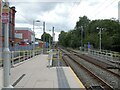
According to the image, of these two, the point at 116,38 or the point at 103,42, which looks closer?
the point at 103,42

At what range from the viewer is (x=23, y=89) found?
9.99 meters

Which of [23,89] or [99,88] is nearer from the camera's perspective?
[23,89]

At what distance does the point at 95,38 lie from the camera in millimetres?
74812

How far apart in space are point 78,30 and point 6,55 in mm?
130433

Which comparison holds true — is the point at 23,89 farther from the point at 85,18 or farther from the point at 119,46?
the point at 85,18

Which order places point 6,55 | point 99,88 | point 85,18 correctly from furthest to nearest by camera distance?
point 85,18, point 99,88, point 6,55

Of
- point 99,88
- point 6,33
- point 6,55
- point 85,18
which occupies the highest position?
point 85,18

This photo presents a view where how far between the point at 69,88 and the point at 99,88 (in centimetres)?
295

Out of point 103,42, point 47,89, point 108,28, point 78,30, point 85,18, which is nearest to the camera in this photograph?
point 47,89

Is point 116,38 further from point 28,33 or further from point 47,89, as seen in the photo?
point 47,89

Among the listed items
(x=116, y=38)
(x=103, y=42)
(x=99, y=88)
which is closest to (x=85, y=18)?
(x=116, y=38)

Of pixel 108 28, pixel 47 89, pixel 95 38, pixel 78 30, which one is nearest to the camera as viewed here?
pixel 47 89

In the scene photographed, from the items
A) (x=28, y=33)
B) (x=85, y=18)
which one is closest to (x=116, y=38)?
(x=28, y=33)

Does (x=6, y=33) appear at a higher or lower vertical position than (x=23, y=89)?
higher
